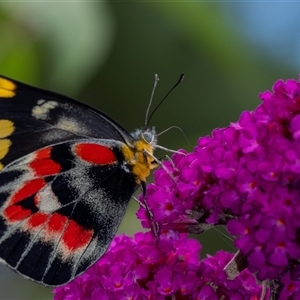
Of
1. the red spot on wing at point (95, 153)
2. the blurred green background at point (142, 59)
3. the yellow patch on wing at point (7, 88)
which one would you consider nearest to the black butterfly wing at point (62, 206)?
the red spot on wing at point (95, 153)

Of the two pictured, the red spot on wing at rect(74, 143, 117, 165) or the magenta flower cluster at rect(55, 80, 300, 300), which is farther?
the red spot on wing at rect(74, 143, 117, 165)

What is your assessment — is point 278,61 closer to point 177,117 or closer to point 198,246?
point 177,117

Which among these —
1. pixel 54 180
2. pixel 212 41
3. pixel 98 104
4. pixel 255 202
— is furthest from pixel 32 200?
pixel 98 104

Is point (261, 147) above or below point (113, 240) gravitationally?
above

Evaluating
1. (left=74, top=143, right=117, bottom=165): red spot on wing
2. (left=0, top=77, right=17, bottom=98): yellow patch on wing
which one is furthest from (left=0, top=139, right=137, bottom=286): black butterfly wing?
(left=0, top=77, right=17, bottom=98): yellow patch on wing

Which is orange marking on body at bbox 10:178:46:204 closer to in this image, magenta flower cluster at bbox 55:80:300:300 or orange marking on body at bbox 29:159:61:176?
orange marking on body at bbox 29:159:61:176
